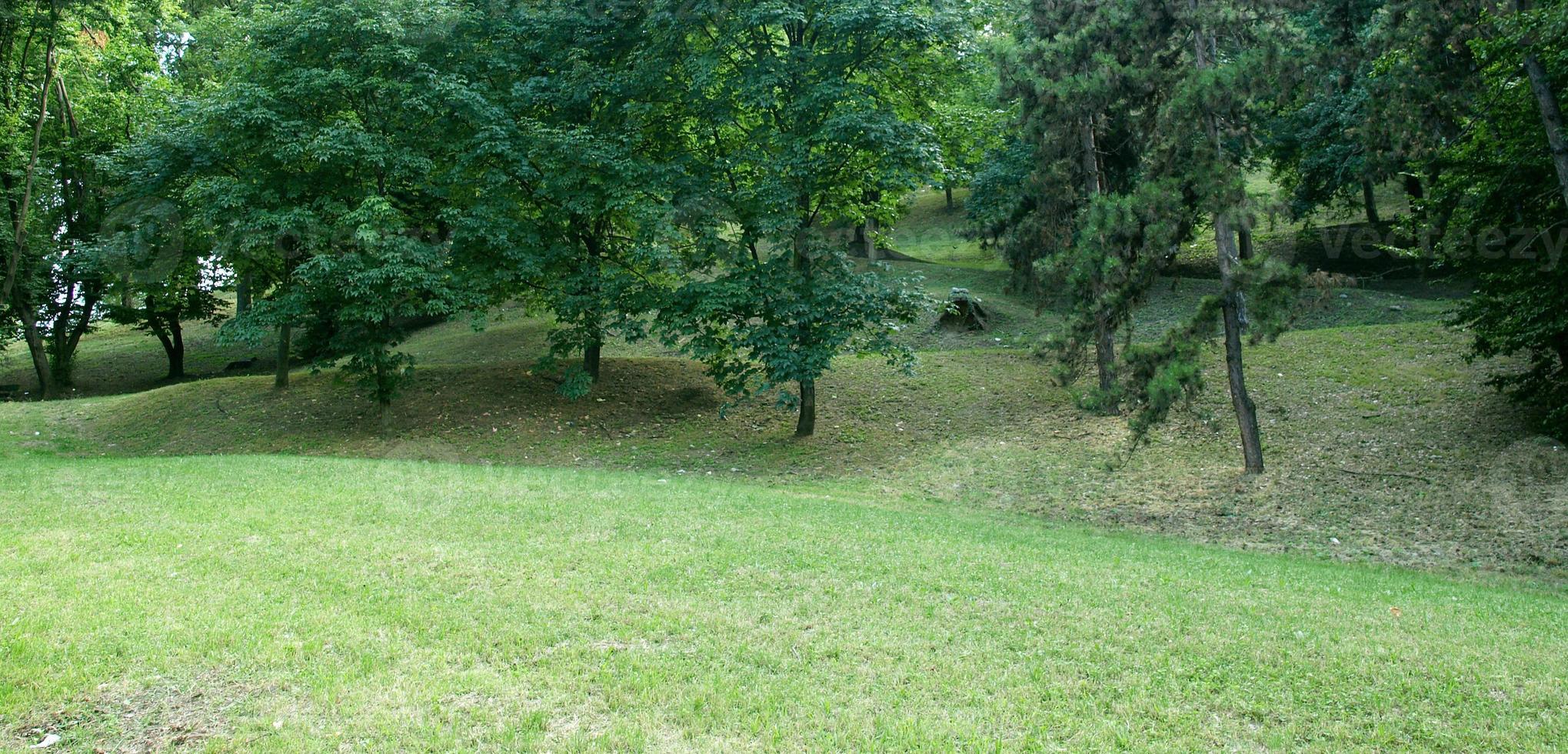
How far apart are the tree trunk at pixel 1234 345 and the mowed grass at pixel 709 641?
4.01 meters

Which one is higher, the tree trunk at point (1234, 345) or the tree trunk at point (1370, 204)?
the tree trunk at point (1370, 204)

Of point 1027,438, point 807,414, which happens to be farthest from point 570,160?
point 1027,438

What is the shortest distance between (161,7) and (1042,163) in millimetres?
26678

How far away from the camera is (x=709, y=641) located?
22.5ft

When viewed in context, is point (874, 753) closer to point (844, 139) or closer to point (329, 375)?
point (844, 139)

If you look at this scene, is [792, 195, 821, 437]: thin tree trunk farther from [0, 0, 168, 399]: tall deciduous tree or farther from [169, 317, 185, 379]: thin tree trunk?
[169, 317, 185, 379]: thin tree trunk

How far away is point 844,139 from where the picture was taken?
17516 mm

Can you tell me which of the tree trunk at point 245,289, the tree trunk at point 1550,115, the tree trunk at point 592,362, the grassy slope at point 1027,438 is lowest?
the grassy slope at point 1027,438

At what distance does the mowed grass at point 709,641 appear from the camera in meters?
5.48

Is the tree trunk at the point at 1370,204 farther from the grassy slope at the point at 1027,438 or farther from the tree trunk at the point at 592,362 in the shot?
the tree trunk at the point at 592,362

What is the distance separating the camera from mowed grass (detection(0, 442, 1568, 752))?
5484 mm

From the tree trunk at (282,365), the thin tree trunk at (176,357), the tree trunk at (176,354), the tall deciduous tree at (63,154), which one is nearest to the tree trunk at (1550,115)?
the tree trunk at (282,365)

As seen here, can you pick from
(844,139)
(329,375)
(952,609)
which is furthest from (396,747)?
(329,375)

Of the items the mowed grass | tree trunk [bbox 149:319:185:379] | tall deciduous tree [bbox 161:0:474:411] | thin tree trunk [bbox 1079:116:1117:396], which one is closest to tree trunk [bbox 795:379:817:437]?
thin tree trunk [bbox 1079:116:1117:396]
